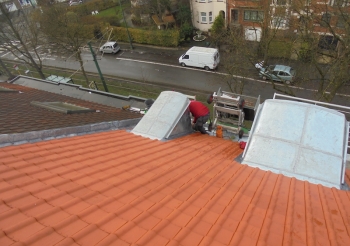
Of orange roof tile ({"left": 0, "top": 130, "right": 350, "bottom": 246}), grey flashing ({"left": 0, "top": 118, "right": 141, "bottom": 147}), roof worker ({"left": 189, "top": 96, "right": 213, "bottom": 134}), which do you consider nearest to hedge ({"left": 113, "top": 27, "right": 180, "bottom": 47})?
roof worker ({"left": 189, "top": 96, "right": 213, "bottom": 134})

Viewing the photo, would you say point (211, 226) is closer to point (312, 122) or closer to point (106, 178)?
point (106, 178)

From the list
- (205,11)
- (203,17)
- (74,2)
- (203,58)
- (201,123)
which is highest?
(74,2)

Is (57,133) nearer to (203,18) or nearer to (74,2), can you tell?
(203,18)

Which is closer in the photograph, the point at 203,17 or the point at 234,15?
the point at 234,15

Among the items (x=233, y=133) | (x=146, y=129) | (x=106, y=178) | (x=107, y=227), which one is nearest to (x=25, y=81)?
(x=146, y=129)

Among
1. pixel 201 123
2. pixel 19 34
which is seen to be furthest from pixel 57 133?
pixel 19 34

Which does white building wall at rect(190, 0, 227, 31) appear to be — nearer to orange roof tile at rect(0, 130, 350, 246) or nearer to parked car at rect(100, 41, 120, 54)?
parked car at rect(100, 41, 120, 54)
